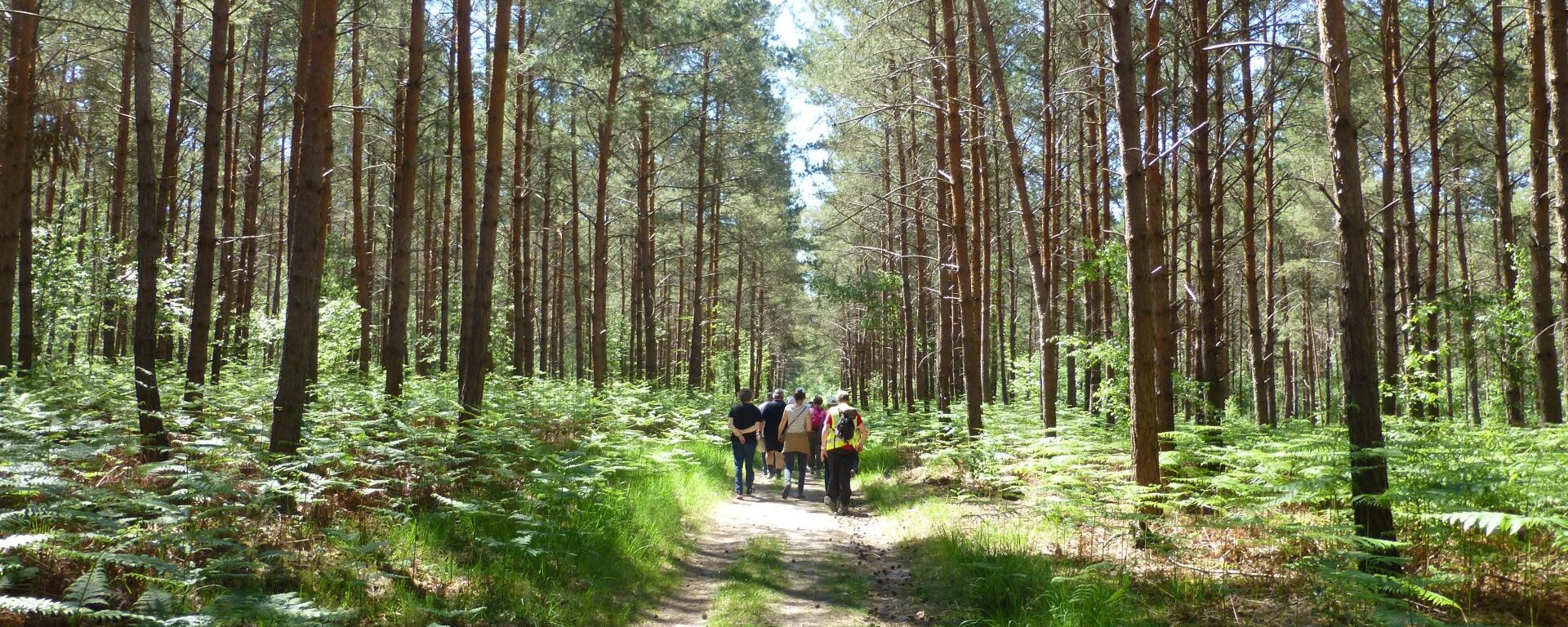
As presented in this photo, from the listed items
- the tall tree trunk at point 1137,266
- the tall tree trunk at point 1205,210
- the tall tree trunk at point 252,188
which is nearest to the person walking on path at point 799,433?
the tall tree trunk at point 1205,210

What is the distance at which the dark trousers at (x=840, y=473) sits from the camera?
10.9 metres

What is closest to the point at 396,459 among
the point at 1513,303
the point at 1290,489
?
the point at 1290,489

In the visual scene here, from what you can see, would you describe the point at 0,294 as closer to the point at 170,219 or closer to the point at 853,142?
the point at 170,219

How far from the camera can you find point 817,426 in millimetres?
14031

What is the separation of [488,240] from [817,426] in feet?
20.8

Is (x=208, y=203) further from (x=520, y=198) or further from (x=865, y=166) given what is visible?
(x=865, y=166)

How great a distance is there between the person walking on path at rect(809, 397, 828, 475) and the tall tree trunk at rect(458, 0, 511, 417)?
5151mm

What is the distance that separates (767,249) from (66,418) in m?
22.7

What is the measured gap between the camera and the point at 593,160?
2538 cm

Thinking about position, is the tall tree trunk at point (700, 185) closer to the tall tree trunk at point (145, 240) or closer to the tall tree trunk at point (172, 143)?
the tall tree trunk at point (172, 143)

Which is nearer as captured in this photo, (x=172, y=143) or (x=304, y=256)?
(x=304, y=256)

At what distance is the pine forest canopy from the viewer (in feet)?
24.5

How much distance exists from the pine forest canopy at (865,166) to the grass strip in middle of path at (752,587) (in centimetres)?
296

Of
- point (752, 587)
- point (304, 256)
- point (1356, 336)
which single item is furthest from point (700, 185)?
point (1356, 336)
